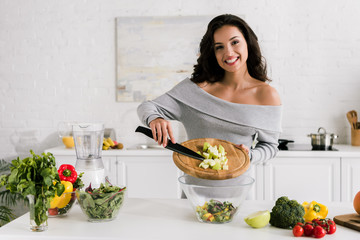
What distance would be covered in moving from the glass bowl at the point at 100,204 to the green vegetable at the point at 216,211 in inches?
12.3

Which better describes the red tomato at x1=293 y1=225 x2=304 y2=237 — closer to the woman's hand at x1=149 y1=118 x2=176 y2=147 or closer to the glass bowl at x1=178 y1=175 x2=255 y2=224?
the glass bowl at x1=178 y1=175 x2=255 y2=224

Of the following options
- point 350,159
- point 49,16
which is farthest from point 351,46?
point 49,16

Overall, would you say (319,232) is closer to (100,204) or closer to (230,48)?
(100,204)

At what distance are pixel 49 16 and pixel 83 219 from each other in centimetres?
295

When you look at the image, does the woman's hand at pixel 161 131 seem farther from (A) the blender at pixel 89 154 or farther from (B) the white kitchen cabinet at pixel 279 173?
(B) the white kitchen cabinet at pixel 279 173

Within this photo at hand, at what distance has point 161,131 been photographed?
1731 millimetres

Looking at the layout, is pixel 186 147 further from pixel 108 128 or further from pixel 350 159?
pixel 108 128

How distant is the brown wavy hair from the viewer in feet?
6.52

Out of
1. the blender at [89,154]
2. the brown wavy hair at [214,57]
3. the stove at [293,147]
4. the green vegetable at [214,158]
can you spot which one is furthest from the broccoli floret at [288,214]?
the stove at [293,147]

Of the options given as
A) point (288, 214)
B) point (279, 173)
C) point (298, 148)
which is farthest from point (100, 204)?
point (298, 148)

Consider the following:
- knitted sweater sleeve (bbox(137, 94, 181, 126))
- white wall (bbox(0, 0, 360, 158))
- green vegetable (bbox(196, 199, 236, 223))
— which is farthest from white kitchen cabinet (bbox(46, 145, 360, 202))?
green vegetable (bbox(196, 199, 236, 223))

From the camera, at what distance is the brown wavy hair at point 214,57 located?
1.99 m

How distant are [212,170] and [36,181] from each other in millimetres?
662

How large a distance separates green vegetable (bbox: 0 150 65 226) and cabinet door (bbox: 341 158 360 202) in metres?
2.55
